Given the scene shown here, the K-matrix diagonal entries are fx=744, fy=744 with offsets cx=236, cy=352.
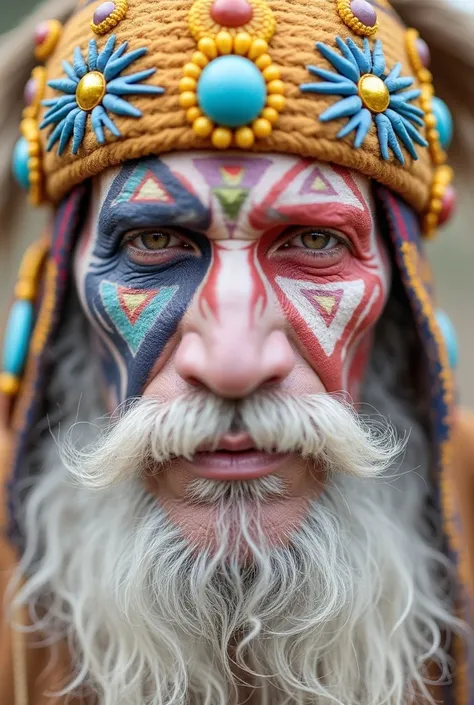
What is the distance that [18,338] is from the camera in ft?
4.90

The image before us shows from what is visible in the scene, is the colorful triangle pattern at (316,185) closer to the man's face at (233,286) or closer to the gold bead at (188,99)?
the man's face at (233,286)

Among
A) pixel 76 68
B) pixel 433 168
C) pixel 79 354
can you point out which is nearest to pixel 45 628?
pixel 79 354

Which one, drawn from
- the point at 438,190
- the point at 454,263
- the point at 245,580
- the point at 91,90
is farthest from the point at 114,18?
the point at 454,263

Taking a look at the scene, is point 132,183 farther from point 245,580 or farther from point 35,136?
point 245,580

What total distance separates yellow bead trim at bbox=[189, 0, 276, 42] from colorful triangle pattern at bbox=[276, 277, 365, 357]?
1.28 feet

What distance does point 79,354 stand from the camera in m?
1.60

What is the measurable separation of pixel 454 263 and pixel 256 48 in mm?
5688

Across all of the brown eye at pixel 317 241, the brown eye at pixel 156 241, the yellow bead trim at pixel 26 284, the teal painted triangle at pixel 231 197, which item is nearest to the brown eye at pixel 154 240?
the brown eye at pixel 156 241

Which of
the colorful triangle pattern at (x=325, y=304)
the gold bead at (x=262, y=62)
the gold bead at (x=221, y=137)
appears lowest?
the colorful triangle pattern at (x=325, y=304)

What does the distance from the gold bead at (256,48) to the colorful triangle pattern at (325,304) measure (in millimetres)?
356

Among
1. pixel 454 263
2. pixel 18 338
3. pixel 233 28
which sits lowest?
pixel 18 338

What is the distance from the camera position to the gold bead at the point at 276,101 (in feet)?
3.85

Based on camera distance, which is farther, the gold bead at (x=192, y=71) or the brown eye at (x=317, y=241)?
the brown eye at (x=317, y=241)

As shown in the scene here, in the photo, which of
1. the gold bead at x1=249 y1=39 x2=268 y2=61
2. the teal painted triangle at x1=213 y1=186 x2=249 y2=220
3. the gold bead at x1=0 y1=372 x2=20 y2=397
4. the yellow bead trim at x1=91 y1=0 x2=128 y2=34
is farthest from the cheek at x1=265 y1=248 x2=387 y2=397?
the gold bead at x1=0 y1=372 x2=20 y2=397
